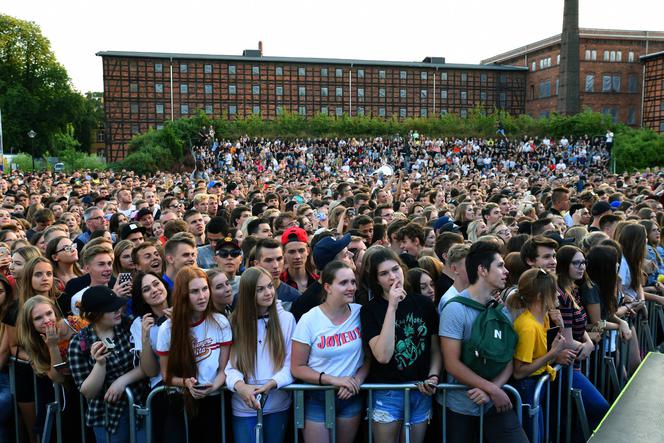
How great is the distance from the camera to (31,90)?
60312mm

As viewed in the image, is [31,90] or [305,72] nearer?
[31,90]

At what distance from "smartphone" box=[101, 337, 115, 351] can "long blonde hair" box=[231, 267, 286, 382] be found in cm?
84

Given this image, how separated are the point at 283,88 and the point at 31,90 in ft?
83.3

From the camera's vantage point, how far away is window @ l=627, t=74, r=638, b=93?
6326cm

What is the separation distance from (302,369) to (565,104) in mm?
49058

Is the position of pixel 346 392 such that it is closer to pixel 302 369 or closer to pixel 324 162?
pixel 302 369

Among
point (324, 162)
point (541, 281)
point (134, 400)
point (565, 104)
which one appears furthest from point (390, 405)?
point (565, 104)

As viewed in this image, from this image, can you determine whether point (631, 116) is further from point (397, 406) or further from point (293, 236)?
point (397, 406)

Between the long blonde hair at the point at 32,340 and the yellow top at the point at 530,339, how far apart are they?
11.1 feet

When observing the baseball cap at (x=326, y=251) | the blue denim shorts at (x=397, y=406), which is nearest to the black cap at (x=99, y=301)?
the baseball cap at (x=326, y=251)

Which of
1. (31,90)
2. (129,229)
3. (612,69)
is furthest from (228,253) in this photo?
(612,69)

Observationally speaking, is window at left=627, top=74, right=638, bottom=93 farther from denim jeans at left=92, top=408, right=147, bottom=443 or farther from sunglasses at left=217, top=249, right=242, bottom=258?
denim jeans at left=92, top=408, right=147, bottom=443

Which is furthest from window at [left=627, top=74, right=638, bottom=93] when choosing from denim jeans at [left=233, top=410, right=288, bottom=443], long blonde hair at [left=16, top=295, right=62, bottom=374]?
long blonde hair at [left=16, top=295, right=62, bottom=374]

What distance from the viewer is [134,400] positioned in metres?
4.15
